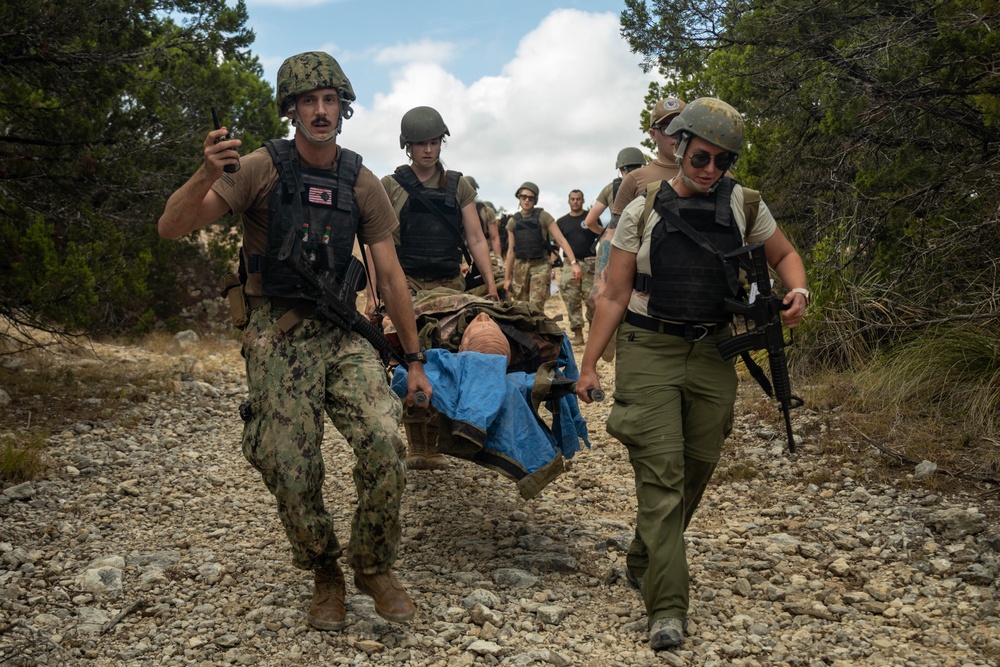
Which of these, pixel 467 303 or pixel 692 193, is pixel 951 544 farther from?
pixel 467 303

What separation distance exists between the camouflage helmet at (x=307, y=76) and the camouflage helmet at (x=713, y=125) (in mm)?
1533

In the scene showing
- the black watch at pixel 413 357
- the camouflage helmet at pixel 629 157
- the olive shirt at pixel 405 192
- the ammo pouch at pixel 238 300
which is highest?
the camouflage helmet at pixel 629 157

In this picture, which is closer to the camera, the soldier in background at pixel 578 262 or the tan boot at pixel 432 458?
the tan boot at pixel 432 458

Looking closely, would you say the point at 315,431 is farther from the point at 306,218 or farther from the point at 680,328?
the point at 680,328

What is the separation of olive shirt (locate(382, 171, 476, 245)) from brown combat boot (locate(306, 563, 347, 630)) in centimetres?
299

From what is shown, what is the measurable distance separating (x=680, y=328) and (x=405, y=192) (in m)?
3.10

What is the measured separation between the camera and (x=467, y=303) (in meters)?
6.00

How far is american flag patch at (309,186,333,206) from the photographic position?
4.27 meters

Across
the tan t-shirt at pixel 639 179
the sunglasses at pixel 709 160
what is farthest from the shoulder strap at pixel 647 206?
the tan t-shirt at pixel 639 179

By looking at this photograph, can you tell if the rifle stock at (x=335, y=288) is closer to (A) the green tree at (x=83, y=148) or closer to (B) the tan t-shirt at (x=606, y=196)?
(A) the green tree at (x=83, y=148)

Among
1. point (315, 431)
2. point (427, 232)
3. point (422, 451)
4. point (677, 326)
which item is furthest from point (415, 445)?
point (677, 326)

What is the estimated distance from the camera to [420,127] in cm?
662

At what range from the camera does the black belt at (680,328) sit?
4281mm

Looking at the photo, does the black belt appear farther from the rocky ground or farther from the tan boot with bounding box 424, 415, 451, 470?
the tan boot with bounding box 424, 415, 451, 470
